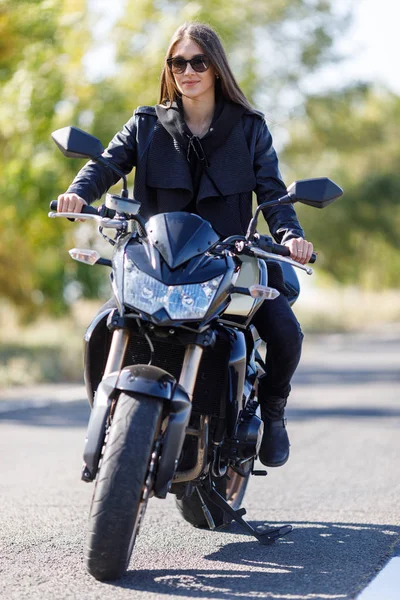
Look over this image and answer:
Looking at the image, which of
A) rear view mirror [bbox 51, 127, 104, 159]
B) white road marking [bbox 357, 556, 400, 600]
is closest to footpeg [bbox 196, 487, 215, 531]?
white road marking [bbox 357, 556, 400, 600]

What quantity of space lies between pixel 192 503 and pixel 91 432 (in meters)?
1.28

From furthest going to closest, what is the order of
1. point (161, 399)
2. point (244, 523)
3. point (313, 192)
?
1. point (244, 523)
2. point (313, 192)
3. point (161, 399)

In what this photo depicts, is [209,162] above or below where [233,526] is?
above

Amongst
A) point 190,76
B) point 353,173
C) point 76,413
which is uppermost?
point 353,173

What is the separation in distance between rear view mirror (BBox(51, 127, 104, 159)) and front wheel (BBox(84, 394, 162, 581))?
3.52ft

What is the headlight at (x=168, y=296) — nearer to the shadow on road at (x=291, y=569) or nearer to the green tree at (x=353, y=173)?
the shadow on road at (x=291, y=569)

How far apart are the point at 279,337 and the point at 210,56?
4.16 ft

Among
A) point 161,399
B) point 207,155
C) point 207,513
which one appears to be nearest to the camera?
point 161,399

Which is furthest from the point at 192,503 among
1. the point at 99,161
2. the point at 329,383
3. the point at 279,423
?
the point at 329,383

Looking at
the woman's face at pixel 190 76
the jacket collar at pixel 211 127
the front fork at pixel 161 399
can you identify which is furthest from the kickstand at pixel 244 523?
the woman's face at pixel 190 76

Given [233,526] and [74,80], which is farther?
[74,80]

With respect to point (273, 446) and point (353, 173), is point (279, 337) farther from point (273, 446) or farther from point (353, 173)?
point (353, 173)

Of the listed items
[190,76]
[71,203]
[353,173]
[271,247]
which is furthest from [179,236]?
[353,173]

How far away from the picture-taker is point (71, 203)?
4.47 meters
